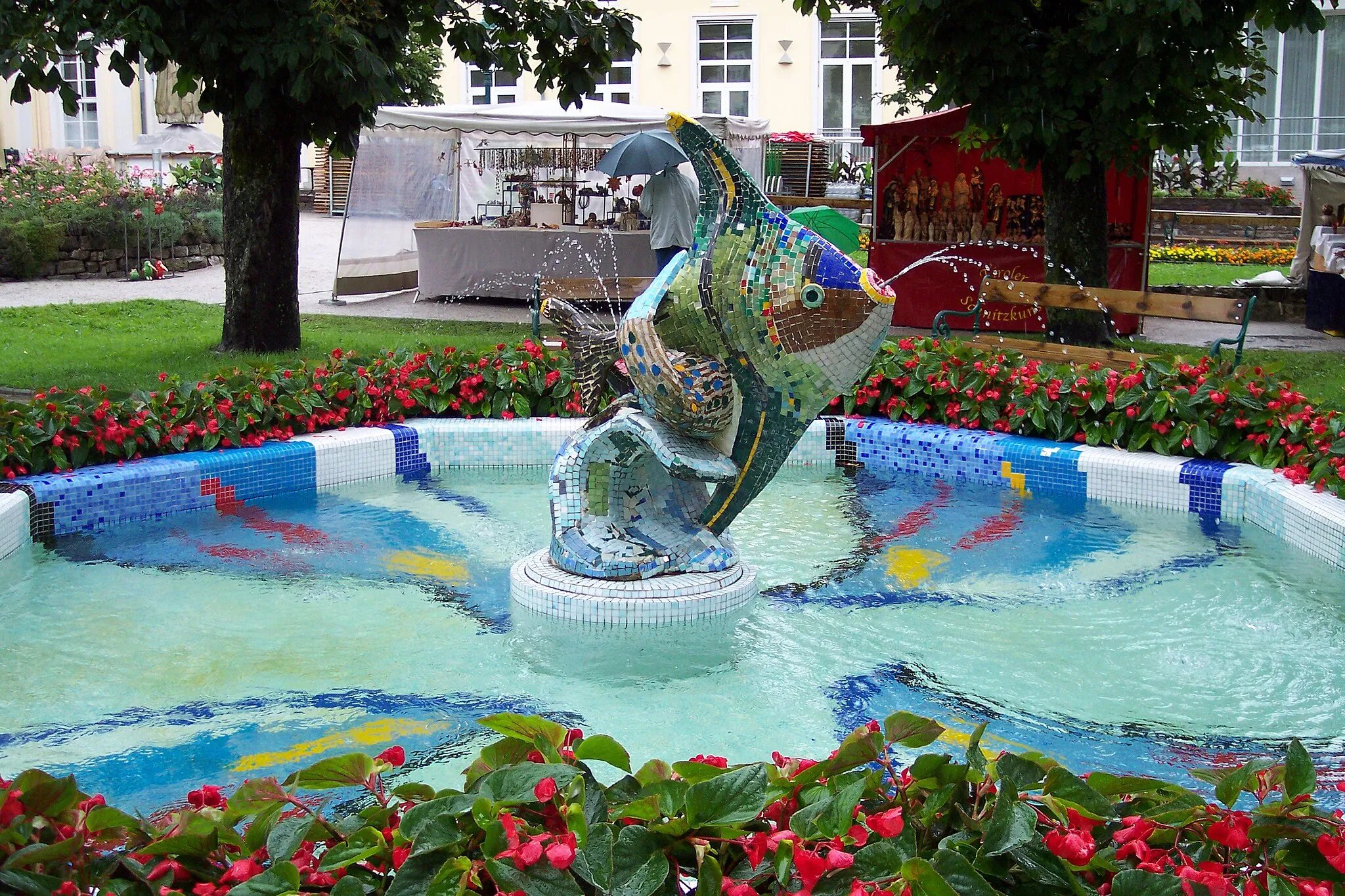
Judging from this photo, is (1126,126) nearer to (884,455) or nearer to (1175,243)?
(884,455)

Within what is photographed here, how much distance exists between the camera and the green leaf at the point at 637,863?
2146 millimetres

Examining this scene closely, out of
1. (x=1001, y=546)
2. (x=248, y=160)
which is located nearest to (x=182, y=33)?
(x=248, y=160)

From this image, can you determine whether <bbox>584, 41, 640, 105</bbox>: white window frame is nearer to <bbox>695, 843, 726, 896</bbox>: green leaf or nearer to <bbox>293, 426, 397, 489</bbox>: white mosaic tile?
<bbox>293, 426, 397, 489</bbox>: white mosaic tile

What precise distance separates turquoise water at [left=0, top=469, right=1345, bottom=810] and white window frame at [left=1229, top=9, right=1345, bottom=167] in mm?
23390

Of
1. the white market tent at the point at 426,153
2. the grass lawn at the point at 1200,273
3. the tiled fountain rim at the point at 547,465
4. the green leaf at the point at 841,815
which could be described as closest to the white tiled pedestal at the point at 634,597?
the tiled fountain rim at the point at 547,465

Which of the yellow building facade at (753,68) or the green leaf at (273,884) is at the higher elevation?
the yellow building facade at (753,68)

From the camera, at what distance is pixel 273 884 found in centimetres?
213

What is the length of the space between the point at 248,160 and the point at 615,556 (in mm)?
6624

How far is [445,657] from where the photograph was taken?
16.4ft

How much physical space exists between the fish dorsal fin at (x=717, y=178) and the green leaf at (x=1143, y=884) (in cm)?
326

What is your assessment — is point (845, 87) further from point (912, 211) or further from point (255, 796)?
point (255, 796)

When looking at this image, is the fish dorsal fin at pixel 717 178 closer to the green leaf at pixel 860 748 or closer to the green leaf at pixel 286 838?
the green leaf at pixel 860 748

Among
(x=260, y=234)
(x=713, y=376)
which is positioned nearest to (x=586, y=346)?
(x=713, y=376)

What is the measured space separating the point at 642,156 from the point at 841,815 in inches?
478
